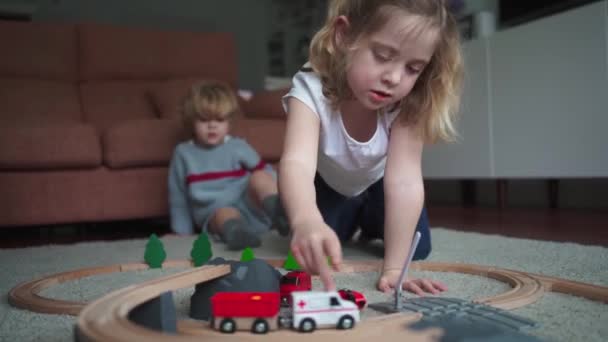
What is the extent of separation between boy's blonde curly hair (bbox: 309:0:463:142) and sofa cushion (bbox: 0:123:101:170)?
1.20 m

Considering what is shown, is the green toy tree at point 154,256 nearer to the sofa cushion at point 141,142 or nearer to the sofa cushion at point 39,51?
the sofa cushion at point 141,142

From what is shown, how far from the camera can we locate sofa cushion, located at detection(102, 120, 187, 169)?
203 cm

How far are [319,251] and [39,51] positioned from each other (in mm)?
2460

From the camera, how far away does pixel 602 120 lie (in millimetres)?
2014

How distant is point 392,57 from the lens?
2.82 ft

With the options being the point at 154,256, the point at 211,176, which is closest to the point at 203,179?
the point at 211,176

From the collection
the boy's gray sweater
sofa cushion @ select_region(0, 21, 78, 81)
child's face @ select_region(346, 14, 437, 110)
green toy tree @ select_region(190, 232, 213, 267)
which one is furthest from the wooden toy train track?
sofa cushion @ select_region(0, 21, 78, 81)

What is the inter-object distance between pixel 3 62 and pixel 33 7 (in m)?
0.42

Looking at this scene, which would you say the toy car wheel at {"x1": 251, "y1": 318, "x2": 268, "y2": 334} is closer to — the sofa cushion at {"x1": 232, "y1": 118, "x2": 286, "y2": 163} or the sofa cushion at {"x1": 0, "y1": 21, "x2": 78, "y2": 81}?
the sofa cushion at {"x1": 232, "y1": 118, "x2": 286, "y2": 163}

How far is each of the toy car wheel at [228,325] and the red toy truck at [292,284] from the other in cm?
15

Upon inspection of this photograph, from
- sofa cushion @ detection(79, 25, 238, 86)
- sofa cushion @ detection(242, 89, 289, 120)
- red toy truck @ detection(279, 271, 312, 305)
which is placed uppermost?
sofa cushion @ detection(79, 25, 238, 86)

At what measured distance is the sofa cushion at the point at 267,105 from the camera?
239cm

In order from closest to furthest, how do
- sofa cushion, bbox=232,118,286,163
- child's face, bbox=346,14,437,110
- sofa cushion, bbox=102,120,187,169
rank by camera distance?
child's face, bbox=346,14,437,110 < sofa cushion, bbox=102,120,187,169 < sofa cushion, bbox=232,118,286,163

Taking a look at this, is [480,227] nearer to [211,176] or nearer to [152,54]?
[211,176]
